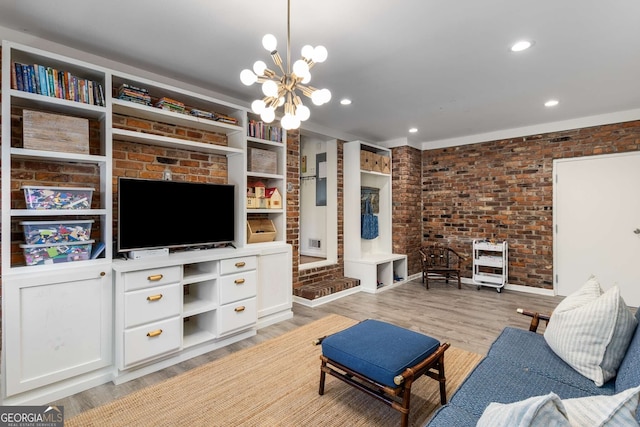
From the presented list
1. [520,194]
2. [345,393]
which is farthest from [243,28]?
[520,194]

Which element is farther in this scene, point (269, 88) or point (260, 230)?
point (260, 230)

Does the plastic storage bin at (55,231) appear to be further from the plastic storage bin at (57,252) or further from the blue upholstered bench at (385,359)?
the blue upholstered bench at (385,359)

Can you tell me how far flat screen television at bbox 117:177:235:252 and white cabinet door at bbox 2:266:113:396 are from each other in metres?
0.38

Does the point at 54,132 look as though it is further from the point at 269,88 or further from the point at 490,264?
the point at 490,264

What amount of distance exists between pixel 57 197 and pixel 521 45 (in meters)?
3.50

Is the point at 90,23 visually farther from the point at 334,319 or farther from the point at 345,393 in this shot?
the point at 334,319

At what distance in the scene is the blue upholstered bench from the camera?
1.66 m

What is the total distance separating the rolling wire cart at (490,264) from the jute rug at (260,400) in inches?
98.8

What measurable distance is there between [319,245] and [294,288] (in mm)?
1483

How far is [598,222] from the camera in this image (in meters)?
4.18

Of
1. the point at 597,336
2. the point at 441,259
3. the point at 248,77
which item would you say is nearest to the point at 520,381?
the point at 597,336

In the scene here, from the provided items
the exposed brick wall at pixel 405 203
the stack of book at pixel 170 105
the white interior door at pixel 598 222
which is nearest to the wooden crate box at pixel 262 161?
the stack of book at pixel 170 105

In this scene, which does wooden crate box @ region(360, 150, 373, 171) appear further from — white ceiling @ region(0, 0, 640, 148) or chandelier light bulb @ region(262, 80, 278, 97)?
chandelier light bulb @ region(262, 80, 278, 97)

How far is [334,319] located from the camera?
11.6 ft
